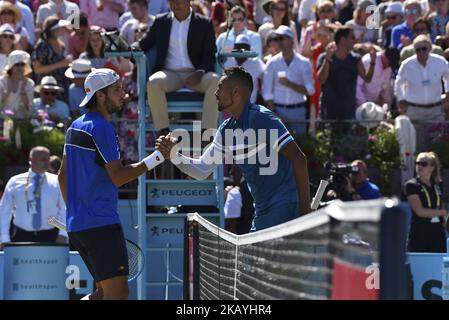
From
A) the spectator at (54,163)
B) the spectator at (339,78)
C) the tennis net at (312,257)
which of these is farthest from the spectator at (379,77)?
the tennis net at (312,257)

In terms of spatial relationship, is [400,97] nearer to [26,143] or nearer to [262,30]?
[262,30]

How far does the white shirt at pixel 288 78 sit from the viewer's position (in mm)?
16250

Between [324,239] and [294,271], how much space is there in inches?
31.7

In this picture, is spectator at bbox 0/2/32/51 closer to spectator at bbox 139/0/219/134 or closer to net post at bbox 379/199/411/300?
spectator at bbox 139/0/219/134

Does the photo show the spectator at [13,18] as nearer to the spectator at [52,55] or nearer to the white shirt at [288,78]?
the spectator at [52,55]

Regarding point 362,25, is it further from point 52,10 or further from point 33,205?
point 33,205

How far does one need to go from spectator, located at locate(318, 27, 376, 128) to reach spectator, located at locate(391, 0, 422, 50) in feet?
3.55

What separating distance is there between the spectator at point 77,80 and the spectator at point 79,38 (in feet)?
3.80

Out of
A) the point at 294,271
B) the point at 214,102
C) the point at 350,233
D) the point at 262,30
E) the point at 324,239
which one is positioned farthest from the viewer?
the point at 262,30

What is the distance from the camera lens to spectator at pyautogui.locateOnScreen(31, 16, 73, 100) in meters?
17.2

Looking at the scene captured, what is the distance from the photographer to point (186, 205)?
45.8 ft

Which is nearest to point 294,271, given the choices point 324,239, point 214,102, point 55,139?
point 324,239

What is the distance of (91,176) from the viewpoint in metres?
8.50

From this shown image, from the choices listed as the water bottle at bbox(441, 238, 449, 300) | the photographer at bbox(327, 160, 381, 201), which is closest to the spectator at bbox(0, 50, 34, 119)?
the photographer at bbox(327, 160, 381, 201)
